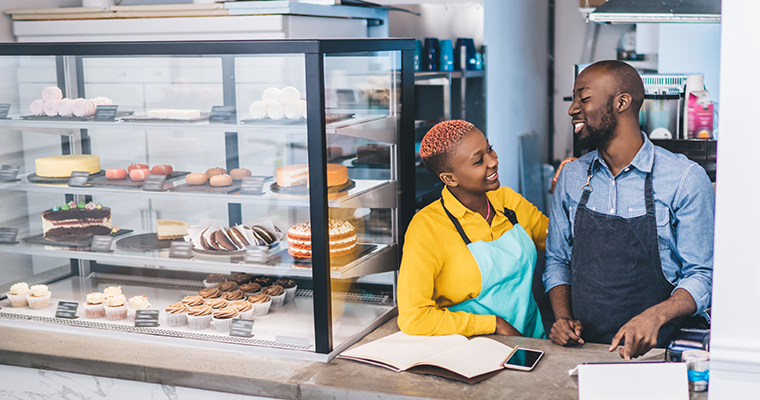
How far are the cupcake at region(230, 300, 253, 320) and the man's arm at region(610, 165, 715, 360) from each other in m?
1.48

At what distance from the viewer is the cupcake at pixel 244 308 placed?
2906 millimetres

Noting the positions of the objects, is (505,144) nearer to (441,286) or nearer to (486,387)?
(441,286)

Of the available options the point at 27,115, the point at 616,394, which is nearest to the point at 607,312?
the point at 616,394

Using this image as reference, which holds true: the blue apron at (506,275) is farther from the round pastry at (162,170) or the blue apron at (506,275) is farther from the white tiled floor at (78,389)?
the round pastry at (162,170)

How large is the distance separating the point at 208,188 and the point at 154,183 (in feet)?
0.92

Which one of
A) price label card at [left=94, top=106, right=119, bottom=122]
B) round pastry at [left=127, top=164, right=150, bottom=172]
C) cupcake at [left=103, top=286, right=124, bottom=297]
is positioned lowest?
cupcake at [left=103, top=286, right=124, bottom=297]

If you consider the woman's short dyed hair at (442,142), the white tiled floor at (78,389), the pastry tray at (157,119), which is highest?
the pastry tray at (157,119)

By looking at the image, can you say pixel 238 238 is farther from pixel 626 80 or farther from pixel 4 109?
pixel 626 80

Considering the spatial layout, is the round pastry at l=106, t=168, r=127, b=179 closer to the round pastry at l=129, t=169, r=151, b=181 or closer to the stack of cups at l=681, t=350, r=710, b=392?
the round pastry at l=129, t=169, r=151, b=181

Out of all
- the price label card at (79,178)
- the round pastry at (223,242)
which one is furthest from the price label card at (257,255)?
the price label card at (79,178)

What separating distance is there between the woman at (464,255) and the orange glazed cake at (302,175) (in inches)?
Answer: 12.7

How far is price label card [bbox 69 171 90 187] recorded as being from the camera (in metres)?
3.21

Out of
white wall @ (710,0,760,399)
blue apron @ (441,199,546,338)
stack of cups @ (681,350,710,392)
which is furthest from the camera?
blue apron @ (441,199,546,338)

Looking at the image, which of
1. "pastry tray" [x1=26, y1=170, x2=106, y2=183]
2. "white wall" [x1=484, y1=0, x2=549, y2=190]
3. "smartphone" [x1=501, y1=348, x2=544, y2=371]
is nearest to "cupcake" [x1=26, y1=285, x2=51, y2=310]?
"pastry tray" [x1=26, y1=170, x2=106, y2=183]
